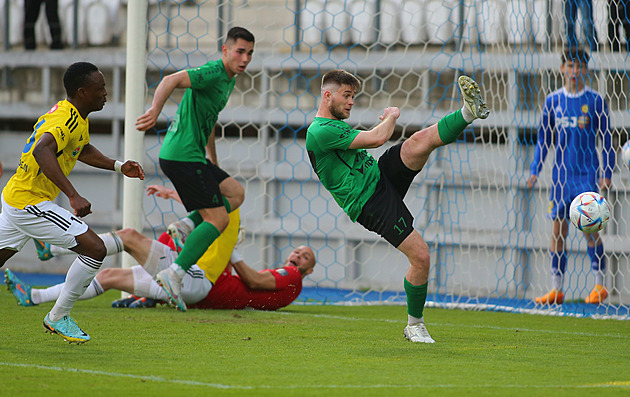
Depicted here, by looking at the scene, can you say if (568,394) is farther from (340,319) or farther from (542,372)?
(340,319)

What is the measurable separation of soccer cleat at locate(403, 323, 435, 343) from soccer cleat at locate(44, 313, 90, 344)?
5.85ft

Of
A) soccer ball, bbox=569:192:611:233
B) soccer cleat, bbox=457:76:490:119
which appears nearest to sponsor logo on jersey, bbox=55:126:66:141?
soccer cleat, bbox=457:76:490:119

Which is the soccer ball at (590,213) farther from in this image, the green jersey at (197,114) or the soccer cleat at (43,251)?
the soccer cleat at (43,251)

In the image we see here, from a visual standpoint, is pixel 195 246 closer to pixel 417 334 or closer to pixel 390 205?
pixel 390 205

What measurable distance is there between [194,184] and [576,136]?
3.54 m

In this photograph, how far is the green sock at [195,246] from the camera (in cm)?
581

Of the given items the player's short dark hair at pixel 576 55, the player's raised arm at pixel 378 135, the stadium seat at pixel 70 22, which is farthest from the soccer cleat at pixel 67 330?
the stadium seat at pixel 70 22

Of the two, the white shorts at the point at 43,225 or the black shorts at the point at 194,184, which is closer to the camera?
the white shorts at the point at 43,225

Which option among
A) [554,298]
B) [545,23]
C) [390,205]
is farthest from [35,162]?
[545,23]

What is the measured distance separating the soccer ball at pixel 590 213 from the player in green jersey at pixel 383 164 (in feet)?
5.36

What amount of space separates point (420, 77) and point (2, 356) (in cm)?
578

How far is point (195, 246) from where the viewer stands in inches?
229

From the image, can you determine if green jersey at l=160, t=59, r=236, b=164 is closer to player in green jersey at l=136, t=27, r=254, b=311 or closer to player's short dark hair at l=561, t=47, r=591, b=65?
player in green jersey at l=136, t=27, r=254, b=311

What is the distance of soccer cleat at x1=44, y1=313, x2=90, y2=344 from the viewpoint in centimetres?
432
